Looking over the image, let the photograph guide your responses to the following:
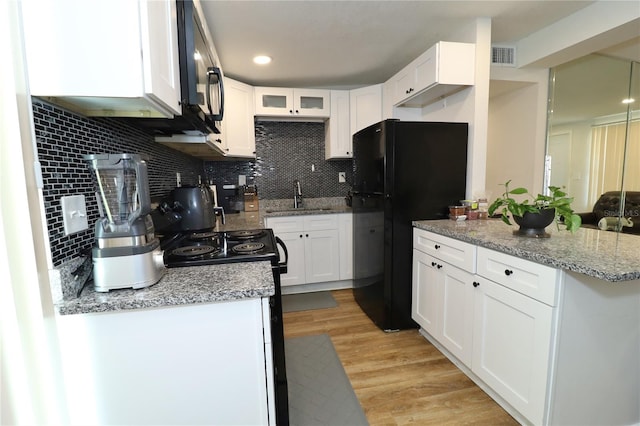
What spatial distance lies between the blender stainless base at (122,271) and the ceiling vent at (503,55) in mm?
2955

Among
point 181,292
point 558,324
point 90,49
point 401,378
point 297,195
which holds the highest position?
point 90,49

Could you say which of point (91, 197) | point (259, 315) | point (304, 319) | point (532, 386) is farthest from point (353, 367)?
point (91, 197)

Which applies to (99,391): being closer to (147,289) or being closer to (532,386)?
(147,289)

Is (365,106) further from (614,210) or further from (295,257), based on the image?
(614,210)

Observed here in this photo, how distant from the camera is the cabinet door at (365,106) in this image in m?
3.06

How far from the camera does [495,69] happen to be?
2523mm

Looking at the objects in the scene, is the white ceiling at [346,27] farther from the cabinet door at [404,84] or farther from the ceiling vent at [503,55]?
the cabinet door at [404,84]

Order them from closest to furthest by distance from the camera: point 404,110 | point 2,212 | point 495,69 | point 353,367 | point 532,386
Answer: point 2,212
point 532,386
point 353,367
point 495,69
point 404,110

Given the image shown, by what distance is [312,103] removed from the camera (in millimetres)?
3223

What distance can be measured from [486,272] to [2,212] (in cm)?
184

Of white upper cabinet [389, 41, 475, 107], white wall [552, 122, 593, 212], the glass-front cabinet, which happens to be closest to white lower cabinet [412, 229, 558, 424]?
white upper cabinet [389, 41, 475, 107]

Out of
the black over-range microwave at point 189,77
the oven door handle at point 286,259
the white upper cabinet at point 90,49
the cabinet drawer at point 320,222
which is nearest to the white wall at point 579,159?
the cabinet drawer at point 320,222

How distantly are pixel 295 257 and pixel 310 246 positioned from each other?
19cm

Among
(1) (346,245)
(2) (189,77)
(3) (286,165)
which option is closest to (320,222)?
(1) (346,245)
